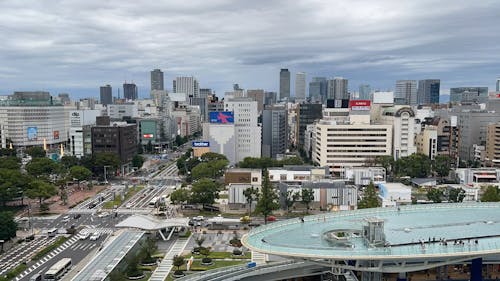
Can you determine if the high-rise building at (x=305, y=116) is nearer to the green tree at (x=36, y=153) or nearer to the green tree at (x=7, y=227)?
the green tree at (x=36, y=153)

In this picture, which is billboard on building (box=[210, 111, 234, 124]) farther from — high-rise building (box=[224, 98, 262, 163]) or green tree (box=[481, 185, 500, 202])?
green tree (box=[481, 185, 500, 202])

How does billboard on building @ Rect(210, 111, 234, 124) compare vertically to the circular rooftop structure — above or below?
above

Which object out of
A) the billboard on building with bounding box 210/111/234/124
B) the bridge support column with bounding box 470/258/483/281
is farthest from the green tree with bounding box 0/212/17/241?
the billboard on building with bounding box 210/111/234/124

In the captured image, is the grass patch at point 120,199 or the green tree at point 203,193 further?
the grass patch at point 120,199

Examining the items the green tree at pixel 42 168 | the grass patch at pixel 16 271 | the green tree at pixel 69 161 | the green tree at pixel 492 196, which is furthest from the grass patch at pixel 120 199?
the green tree at pixel 492 196

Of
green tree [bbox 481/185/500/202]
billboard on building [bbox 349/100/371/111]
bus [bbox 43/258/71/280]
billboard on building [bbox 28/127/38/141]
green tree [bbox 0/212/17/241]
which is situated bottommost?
bus [bbox 43/258/71/280]

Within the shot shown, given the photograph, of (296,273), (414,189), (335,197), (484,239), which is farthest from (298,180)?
(484,239)
